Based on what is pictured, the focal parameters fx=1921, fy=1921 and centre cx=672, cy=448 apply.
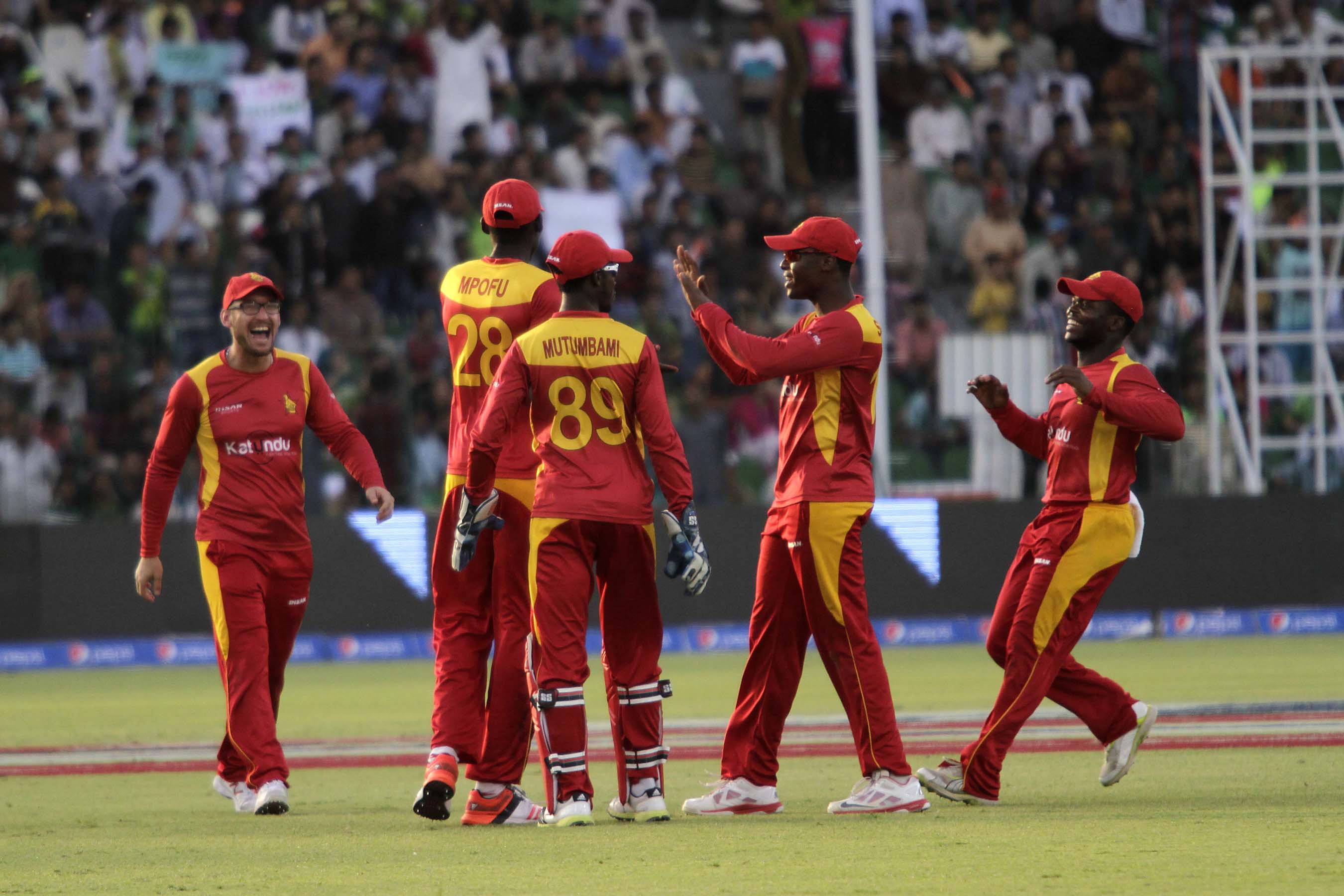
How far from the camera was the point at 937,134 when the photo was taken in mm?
21219

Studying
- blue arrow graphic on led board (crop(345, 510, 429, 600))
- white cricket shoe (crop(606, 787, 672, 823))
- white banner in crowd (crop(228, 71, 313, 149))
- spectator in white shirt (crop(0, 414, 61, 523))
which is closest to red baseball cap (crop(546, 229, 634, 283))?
white cricket shoe (crop(606, 787, 672, 823))

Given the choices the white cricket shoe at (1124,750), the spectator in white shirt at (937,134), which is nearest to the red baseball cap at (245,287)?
the white cricket shoe at (1124,750)

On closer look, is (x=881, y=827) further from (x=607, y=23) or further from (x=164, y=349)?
(x=607, y=23)

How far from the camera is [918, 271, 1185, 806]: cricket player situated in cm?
788

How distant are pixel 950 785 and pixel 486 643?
2032mm

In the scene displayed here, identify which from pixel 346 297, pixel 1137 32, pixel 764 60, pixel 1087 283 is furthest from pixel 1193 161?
pixel 1087 283

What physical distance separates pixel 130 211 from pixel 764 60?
734 cm

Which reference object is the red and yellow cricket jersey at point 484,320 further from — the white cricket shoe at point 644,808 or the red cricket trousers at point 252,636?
the white cricket shoe at point 644,808

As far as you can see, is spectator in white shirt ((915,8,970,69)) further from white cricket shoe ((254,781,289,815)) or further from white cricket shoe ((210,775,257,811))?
white cricket shoe ((254,781,289,815))

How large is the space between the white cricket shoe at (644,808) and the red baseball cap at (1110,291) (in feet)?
8.97

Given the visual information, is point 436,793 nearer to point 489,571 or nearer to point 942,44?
point 489,571

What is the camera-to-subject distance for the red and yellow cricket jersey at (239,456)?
28.3 feet

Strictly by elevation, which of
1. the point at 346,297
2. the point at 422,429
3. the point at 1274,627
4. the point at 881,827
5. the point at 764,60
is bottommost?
the point at 1274,627

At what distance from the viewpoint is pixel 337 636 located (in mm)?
17203
